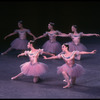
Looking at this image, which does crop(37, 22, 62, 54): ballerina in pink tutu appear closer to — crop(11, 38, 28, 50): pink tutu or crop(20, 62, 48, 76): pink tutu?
crop(11, 38, 28, 50): pink tutu

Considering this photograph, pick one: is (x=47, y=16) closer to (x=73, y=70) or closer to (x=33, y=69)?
(x=33, y=69)

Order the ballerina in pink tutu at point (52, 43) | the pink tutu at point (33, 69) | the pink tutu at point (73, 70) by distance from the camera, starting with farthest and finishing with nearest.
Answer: the ballerina in pink tutu at point (52, 43) → the pink tutu at point (33, 69) → the pink tutu at point (73, 70)

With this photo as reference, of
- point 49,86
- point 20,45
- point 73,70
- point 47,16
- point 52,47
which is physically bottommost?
point 49,86

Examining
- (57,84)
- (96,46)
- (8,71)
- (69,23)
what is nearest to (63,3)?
(69,23)

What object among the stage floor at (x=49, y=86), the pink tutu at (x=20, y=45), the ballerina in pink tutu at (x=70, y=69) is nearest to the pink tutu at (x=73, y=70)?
the ballerina in pink tutu at (x=70, y=69)

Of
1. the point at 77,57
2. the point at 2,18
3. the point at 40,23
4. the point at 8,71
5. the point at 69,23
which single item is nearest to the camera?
the point at 8,71

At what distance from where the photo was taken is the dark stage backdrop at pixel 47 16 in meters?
11.7

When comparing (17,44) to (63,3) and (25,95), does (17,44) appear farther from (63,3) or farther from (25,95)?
(63,3)

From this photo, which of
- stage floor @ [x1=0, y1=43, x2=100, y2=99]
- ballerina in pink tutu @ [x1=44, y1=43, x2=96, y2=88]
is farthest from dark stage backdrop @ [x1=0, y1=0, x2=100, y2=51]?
ballerina in pink tutu @ [x1=44, y1=43, x2=96, y2=88]

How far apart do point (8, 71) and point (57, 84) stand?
1.54 metres

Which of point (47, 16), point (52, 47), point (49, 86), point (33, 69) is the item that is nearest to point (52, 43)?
point (52, 47)

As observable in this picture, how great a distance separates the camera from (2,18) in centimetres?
1170

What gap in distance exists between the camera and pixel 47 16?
1286 cm

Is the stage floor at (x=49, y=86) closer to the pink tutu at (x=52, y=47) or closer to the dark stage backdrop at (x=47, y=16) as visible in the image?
the pink tutu at (x=52, y=47)
